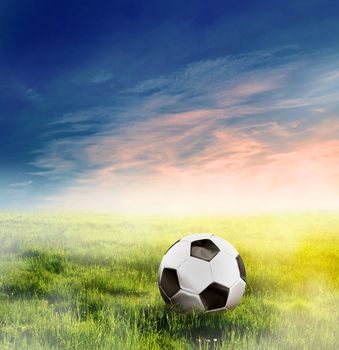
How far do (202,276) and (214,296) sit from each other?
1.00 ft

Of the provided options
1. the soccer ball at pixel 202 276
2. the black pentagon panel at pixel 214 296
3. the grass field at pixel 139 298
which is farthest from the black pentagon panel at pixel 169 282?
the black pentagon panel at pixel 214 296

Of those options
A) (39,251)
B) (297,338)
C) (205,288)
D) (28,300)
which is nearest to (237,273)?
(205,288)

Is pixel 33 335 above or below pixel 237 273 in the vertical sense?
below

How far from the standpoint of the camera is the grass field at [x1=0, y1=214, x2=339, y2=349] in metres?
4.60

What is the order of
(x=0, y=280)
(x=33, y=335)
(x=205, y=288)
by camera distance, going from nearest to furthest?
1. (x=33, y=335)
2. (x=205, y=288)
3. (x=0, y=280)

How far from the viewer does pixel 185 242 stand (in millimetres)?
5977

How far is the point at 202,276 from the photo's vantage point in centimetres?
552

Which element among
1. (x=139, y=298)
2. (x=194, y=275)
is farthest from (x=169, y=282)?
(x=139, y=298)

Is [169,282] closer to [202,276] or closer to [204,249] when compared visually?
[202,276]

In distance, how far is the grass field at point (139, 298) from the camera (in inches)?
181

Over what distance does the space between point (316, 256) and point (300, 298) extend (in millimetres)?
3357

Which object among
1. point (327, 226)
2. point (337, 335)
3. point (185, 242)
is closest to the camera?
point (337, 335)

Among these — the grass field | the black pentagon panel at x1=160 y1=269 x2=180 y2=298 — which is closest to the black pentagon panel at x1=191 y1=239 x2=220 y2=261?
the black pentagon panel at x1=160 y1=269 x2=180 y2=298

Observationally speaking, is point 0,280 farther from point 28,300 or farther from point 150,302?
point 150,302
